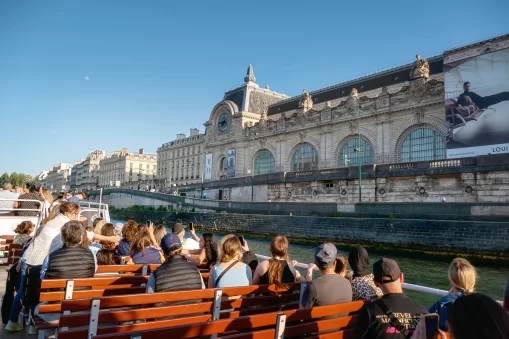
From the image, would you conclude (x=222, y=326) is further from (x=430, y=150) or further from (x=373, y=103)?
(x=373, y=103)

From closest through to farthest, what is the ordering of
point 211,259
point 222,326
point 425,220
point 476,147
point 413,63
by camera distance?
point 222,326, point 211,259, point 425,220, point 476,147, point 413,63

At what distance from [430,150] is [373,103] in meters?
7.43

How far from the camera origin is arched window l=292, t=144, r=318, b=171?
4228 cm

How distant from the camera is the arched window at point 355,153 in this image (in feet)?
122

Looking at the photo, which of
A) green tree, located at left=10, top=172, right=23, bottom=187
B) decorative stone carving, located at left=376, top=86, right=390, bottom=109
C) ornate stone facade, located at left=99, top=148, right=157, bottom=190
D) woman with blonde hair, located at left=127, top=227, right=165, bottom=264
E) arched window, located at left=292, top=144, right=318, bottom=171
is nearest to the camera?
woman with blonde hair, located at left=127, top=227, right=165, bottom=264

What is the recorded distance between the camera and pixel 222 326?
9.52ft

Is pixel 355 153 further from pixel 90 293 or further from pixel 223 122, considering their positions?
pixel 90 293

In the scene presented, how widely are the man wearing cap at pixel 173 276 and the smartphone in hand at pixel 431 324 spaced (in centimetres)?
239

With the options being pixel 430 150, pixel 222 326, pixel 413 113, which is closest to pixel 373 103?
pixel 413 113

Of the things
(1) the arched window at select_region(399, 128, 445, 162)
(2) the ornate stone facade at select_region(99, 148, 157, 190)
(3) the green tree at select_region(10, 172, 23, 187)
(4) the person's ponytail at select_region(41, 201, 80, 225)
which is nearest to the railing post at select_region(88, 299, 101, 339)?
(4) the person's ponytail at select_region(41, 201, 80, 225)

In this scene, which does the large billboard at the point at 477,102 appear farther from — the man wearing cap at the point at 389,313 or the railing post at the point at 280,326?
the railing post at the point at 280,326

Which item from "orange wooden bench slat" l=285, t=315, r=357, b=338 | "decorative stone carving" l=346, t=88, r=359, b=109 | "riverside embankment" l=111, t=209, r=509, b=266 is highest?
"decorative stone carving" l=346, t=88, r=359, b=109

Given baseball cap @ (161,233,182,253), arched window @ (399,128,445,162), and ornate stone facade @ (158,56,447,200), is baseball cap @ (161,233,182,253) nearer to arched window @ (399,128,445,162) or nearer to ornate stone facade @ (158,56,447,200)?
ornate stone facade @ (158,56,447,200)

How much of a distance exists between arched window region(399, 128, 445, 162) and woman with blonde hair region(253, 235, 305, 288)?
31.3m
